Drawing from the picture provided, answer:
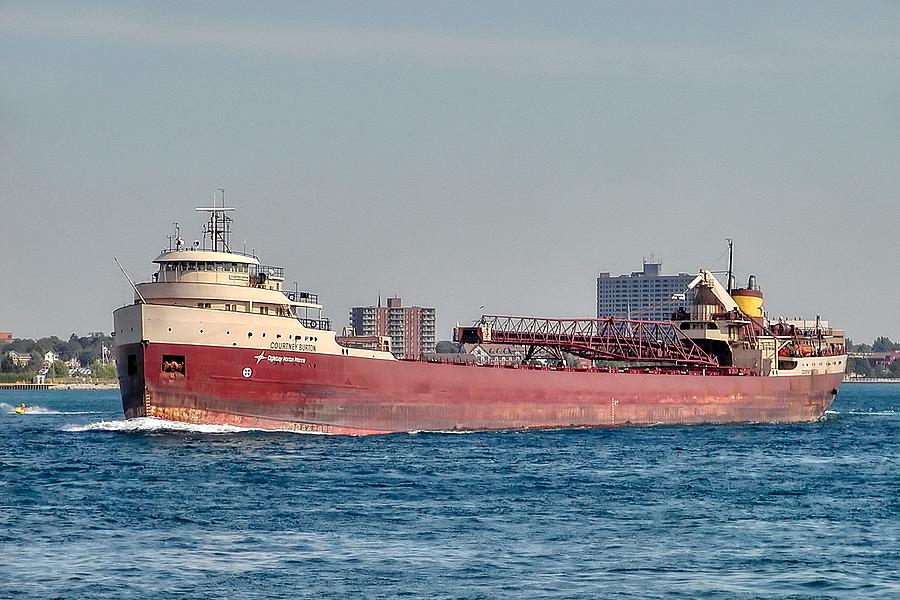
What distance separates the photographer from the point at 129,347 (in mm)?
55406

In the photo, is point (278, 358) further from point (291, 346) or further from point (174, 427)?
point (174, 427)

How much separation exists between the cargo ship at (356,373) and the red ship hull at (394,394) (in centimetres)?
5

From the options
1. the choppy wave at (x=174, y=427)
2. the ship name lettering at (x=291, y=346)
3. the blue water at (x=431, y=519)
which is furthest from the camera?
the ship name lettering at (x=291, y=346)

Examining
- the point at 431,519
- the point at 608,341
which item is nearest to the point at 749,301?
the point at 608,341

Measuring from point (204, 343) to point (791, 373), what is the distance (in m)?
41.7

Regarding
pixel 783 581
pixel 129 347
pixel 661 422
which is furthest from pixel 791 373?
pixel 783 581

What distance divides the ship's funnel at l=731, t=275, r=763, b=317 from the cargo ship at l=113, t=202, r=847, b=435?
5233 millimetres

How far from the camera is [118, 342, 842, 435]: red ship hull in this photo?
54.3m

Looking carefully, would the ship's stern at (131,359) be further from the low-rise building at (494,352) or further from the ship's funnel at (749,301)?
the ship's funnel at (749,301)

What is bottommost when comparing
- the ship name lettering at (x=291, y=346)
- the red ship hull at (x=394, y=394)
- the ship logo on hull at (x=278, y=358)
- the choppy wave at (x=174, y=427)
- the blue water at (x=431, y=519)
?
the blue water at (x=431, y=519)

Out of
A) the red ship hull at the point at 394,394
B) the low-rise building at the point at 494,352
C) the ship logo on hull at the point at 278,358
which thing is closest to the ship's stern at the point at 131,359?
the red ship hull at the point at 394,394

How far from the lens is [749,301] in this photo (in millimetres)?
86625

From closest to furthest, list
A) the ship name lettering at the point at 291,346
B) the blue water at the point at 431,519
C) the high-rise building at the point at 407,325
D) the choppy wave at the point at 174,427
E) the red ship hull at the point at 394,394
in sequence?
the blue water at the point at 431,519 < the choppy wave at the point at 174,427 < the red ship hull at the point at 394,394 < the ship name lettering at the point at 291,346 < the high-rise building at the point at 407,325

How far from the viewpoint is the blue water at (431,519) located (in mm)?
25375
